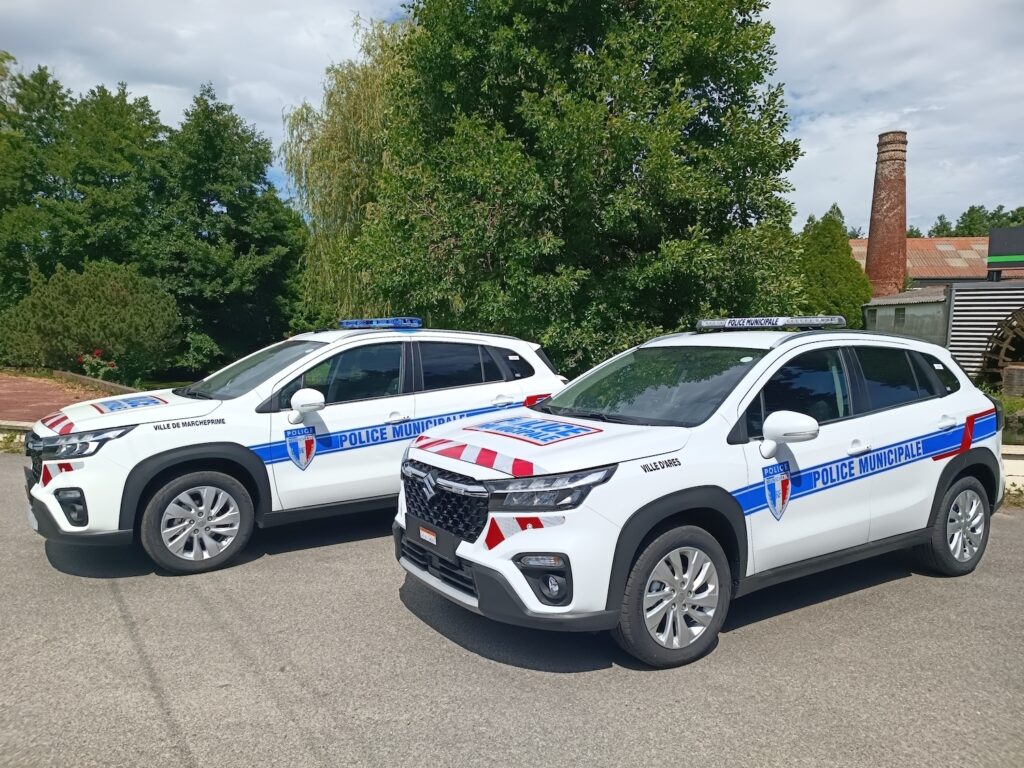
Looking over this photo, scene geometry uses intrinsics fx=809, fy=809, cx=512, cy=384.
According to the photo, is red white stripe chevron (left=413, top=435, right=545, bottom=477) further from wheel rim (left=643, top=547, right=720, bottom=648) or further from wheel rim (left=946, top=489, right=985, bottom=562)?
wheel rim (left=946, top=489, right=985, bottom=562)

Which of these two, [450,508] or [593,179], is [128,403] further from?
[593,179]

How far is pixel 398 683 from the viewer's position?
3.85m

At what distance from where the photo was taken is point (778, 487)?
4371mm

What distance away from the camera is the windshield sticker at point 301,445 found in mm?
5898

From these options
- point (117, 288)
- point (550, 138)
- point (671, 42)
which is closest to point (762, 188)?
point (671, 42)

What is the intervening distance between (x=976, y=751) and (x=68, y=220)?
1279 inches

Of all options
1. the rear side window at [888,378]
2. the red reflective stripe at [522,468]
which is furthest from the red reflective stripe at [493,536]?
the rear side window at [888,378]

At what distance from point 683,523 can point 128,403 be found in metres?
4.12

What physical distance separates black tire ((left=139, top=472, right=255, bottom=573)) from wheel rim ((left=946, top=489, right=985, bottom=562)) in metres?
4.79

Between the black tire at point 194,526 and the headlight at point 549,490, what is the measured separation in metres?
2.57

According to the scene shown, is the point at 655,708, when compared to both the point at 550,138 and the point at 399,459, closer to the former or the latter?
the point at 399,459

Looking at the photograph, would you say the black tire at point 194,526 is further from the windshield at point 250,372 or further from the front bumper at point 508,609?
the front bumper at point 508,609

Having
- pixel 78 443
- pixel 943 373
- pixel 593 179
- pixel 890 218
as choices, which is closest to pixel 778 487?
pixel 943 373

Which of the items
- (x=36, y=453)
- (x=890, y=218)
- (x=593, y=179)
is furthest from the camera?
(x=890, y=218)
